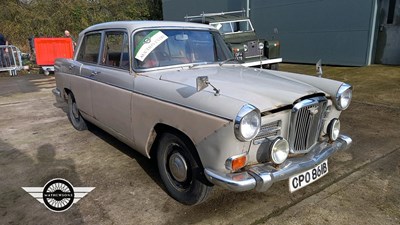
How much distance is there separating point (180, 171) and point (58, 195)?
1.39 meters

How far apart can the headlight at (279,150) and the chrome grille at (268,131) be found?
0.12 meters

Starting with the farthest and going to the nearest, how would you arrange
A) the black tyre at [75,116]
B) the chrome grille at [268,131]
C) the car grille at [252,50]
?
1. the car grille at [252,50]
2. the black tyre at [75,116]
3. the chrome grille at [268,131]

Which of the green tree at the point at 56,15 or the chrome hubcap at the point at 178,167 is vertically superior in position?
the green tree at the point at 56,15

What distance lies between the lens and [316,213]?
286 centimetres

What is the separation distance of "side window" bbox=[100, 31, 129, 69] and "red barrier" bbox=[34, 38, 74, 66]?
9019mm

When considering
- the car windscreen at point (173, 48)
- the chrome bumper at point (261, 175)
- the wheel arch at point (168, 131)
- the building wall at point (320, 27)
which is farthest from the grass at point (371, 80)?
the wheel arch at point (168, 131)

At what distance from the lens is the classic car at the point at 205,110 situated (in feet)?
8.10

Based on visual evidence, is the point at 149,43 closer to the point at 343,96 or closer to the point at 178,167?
the point at 178,167

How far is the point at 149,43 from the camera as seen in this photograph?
3.47 m

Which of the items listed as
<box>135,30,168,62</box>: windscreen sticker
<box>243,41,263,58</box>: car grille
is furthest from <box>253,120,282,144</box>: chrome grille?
<box>243,41,263,58</box>: car grille

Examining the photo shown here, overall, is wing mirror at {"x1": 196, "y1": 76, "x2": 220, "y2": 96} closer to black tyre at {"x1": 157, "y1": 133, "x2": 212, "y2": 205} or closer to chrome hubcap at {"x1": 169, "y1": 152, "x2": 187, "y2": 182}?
black tyre at {"x1": 157, "y1": 133, "x2": 212, "y2": 205}

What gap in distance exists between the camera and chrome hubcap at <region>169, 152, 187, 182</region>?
2896 millimetres

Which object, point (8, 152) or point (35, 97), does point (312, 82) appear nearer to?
point (8, 152)

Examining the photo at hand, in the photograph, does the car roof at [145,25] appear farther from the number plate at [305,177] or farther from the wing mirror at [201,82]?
the number plate at [305,177]
